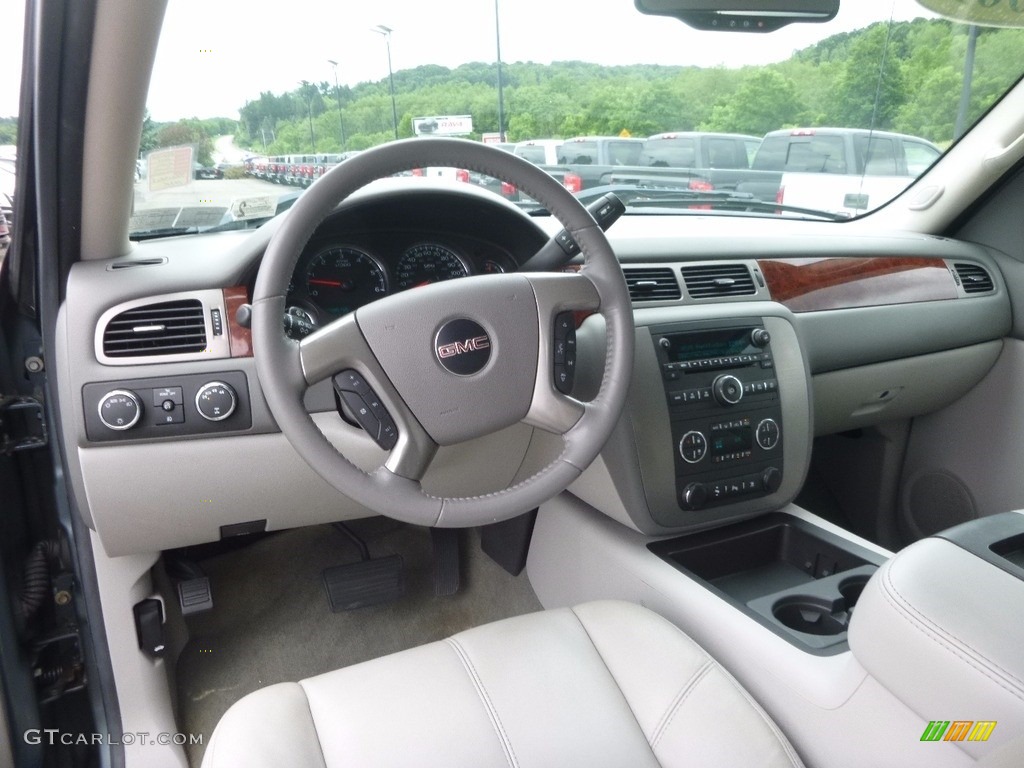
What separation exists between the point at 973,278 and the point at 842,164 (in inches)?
21.4

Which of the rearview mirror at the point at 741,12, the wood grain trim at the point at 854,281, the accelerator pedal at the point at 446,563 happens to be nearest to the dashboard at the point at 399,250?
the rearview mirror at the point at 741,12

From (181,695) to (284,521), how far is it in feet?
2.01

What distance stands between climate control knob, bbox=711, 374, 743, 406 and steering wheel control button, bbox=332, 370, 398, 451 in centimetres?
77

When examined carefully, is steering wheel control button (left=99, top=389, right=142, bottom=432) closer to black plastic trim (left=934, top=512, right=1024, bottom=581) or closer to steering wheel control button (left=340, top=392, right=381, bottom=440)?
steering wheel control button (left=340, top=392, right=381, bottom=440)

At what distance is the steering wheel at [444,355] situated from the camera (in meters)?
1.15

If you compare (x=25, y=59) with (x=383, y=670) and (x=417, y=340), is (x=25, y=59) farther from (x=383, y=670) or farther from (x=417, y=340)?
(x=383, y=670)

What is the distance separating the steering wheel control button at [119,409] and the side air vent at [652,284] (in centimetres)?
104

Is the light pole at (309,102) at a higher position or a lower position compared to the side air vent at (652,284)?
higher

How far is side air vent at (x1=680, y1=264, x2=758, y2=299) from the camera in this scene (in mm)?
1848

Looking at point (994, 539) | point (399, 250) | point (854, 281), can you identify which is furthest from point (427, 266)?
point (854, 281)

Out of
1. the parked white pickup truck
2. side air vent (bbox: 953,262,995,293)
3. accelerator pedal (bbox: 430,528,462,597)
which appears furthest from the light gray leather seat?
side air vent (bbox: 953,262,995,293)

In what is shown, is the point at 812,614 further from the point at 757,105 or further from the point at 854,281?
the point at 757,105

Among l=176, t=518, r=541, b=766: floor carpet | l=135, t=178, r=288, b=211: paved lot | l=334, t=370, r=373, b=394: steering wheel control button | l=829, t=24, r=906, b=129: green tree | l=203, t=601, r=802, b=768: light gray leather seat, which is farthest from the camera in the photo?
l=829, t=24, r=906, b=129: green tree

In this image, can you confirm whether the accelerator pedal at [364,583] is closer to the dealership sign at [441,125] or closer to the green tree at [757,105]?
the dealership sign at [441,125]
